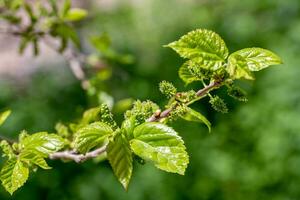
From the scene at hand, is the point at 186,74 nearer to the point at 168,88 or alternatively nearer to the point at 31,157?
the point at 168,88

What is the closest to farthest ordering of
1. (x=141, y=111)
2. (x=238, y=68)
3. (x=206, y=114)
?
(x=238, y=68)
(x=141, y=111)
(x=206, y=114)

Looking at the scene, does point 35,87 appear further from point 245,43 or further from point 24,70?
point 245,43

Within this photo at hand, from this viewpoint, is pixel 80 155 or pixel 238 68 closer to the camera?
pixel 238 68

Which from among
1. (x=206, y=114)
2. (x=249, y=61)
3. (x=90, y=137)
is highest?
(x=249, y=61)

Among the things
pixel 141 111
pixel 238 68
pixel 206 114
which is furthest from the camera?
pixel 206 114

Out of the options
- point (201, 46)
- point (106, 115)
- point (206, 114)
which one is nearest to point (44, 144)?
point (106, 115)

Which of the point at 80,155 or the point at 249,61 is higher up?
the point at 249,61
